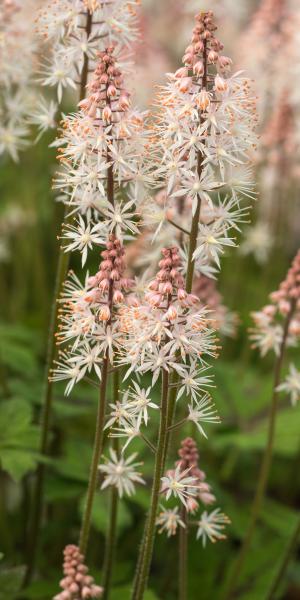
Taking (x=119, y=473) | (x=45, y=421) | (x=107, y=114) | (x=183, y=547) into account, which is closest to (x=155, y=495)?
(x=119, y=473)

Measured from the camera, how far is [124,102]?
260 centimetres

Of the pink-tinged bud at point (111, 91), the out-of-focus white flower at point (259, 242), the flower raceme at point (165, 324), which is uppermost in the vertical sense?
the out-of-focus white flower at point (259, 242)

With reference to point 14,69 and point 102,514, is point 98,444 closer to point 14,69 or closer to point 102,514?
point 102,514

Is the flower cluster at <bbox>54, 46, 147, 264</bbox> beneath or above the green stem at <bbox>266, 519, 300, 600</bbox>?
above

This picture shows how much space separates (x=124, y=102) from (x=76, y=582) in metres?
1.60

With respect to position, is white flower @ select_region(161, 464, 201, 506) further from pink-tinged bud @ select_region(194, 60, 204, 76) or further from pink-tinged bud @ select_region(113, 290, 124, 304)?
pink-tinged bud @ select_region(194, 60, 204, 76)

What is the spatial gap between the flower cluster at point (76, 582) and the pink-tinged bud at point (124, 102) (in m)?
1.49

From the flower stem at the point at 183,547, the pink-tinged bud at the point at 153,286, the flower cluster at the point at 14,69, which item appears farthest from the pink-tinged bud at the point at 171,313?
the flower cluster at the point at 14,69

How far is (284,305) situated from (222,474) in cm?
213

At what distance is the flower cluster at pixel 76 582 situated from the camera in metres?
2.55

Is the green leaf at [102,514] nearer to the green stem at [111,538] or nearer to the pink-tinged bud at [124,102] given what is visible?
the green stem at [111,538]

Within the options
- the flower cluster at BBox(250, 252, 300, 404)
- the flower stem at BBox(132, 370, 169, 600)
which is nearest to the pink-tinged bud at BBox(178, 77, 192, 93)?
the flower stem at BBox(132, 370, 169, 600)

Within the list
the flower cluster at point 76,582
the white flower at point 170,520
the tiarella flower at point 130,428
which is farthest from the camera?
the white flower at point 170,520

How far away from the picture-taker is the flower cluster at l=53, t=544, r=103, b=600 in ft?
8.38
